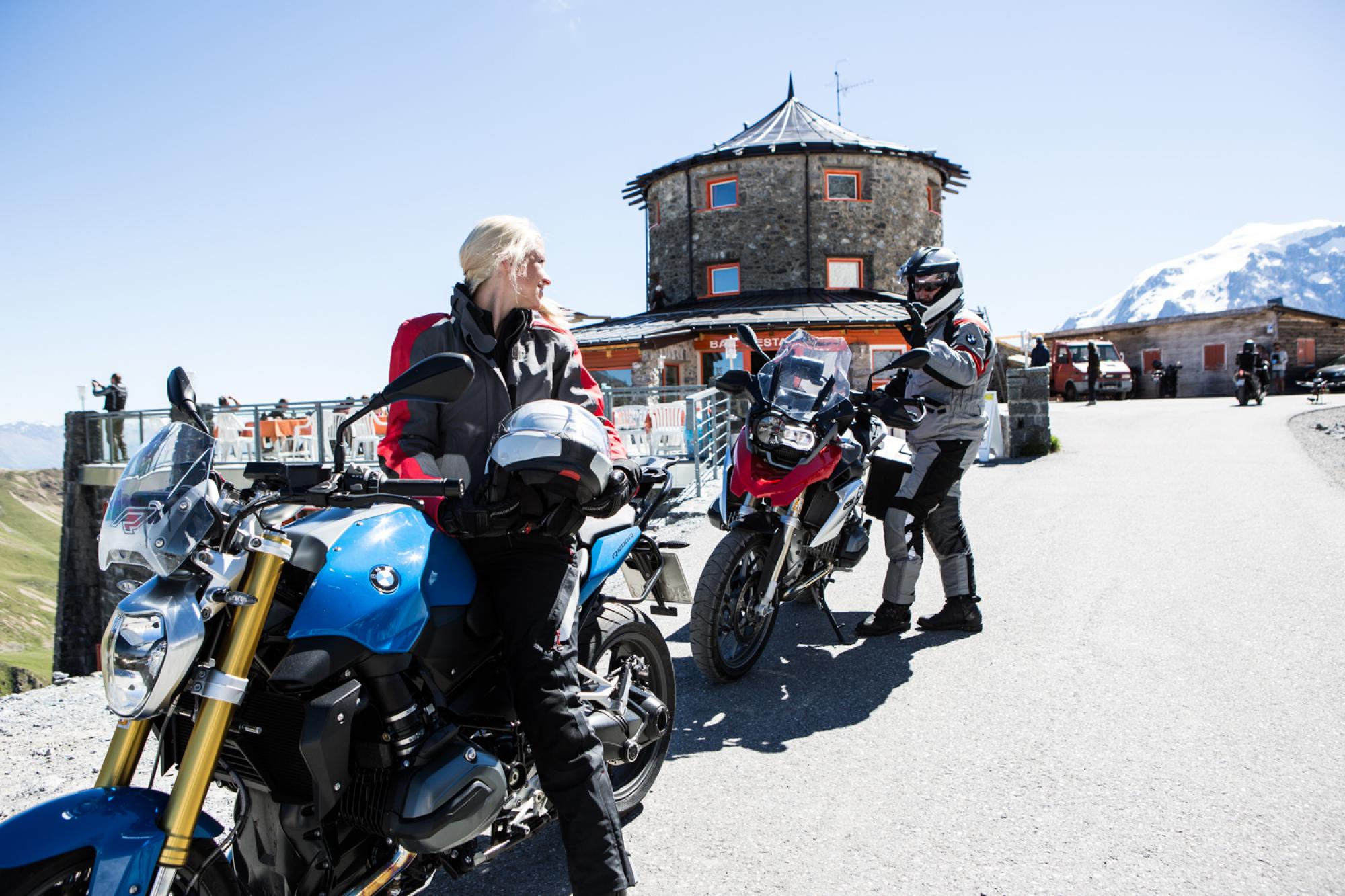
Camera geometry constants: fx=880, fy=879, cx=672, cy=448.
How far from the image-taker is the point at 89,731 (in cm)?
432

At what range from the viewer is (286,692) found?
191 cm

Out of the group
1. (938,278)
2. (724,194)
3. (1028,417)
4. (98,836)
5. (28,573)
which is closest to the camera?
(98,836)

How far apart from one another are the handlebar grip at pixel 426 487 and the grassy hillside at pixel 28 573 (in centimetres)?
5366

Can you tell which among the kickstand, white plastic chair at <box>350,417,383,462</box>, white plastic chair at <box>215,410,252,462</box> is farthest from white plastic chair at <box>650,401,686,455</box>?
white plastic chair at <box>215,410,252,462</box>

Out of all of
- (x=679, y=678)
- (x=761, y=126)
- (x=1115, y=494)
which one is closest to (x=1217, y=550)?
(x=1115, y=494)

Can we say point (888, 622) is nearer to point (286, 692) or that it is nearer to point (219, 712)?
point (286, 692)

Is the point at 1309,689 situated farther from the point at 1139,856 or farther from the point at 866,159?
the point at 866,159

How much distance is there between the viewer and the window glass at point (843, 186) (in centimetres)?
2841

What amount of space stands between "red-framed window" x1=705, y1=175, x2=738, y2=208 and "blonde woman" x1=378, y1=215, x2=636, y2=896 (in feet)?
89.1

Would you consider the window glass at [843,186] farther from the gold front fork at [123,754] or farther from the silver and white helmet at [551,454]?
the gold front fork at [123,754]

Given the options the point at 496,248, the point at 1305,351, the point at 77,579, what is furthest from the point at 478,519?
the point at 1305,351

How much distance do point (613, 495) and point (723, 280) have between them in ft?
90.6

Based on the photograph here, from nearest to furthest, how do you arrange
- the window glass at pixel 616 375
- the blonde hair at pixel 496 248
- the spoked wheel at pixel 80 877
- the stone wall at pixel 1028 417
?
the spoked wheel at pixel 80 877, the blonde hair at pixel 496 248, the stone wall at pixel 1028 417, the window glass at pixel 616 375

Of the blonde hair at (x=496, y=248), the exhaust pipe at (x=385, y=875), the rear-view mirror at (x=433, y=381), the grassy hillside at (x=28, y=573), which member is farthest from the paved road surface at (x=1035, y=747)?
the grassy hillside at (x=28, y=573)
